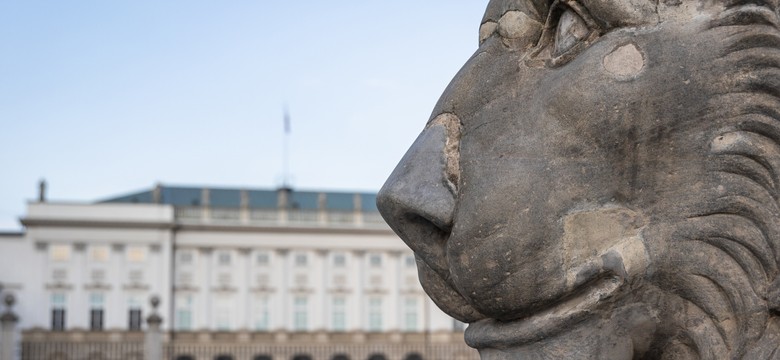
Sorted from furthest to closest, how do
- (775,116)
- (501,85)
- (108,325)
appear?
1. (108,325)
2. (501,85)
3. (775,116)

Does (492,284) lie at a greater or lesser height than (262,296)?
greater

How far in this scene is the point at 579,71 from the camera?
181cm

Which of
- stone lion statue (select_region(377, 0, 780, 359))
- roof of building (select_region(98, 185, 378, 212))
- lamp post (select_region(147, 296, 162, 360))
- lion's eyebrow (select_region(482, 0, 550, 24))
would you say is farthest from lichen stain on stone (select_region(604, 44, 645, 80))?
roof of building (select_region(98, 185, 378, 212))

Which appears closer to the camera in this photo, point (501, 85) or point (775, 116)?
point (775, 116)

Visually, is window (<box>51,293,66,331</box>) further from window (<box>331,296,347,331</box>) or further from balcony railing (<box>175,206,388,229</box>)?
window (<box>331,296,347,331</box>)

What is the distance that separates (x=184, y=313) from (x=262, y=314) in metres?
4.16

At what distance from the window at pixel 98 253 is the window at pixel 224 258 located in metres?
5.87

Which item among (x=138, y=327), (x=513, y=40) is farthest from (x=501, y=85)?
(x=138, y=327)

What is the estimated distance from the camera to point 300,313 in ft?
203

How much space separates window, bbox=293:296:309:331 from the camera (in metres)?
61.4

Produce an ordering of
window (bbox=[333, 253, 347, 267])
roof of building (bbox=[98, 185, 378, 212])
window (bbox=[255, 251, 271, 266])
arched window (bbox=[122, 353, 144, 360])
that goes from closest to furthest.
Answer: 1. arched window (bbox=[122, 353, 144, 360])
2. window (bbox=[255, 251, 271, 266])
3. window (bbox=[333, 253, 347, 267])
4. roof of building (bbox=[98, 185, 378, 212])

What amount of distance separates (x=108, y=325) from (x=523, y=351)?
60.1 meters

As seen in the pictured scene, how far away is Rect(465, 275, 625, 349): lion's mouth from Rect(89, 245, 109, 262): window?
195ft

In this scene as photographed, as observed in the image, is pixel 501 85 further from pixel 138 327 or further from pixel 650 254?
pixel 138 327
